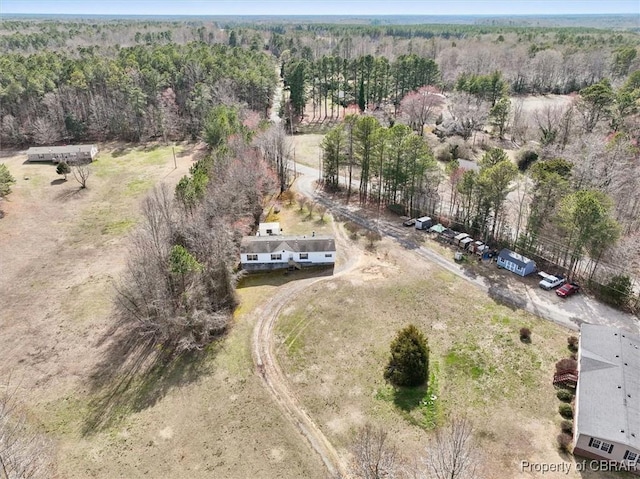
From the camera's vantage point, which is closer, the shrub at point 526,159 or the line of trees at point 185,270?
the line of trees at point 185,270

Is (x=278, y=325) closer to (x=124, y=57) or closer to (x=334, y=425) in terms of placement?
(x=334, y=425)

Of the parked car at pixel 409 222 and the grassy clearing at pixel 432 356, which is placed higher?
the parked car at pixel 409 222

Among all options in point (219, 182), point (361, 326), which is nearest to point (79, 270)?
point (219, 182)

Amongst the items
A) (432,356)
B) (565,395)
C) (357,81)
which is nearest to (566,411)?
(565,395)

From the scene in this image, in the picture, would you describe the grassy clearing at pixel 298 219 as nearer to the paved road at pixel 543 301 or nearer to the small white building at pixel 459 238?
the paved road at pixel 543 301

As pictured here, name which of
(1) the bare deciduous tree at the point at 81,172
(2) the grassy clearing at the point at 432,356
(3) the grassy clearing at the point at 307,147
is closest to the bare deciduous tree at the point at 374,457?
(2) the grassy clearing at the point at 432,356

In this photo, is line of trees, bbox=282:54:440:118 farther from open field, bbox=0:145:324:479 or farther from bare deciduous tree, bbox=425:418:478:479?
bare deciduous tree, bbox=425:418:478:479

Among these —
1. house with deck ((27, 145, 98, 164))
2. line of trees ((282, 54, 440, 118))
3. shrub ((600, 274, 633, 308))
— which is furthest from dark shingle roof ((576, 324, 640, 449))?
line of trees ((282, 54, 440, 118))
